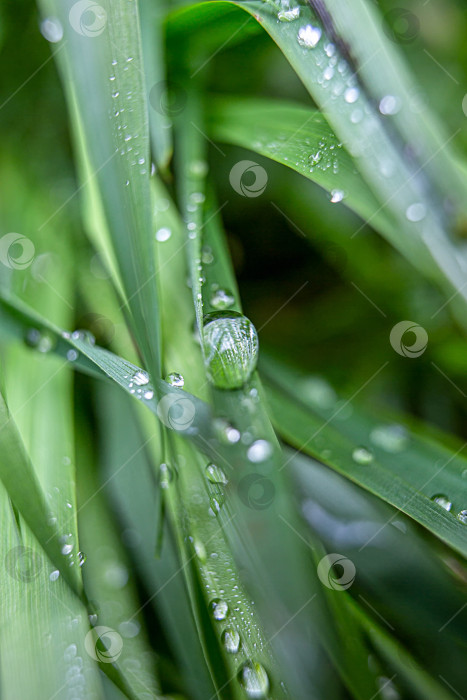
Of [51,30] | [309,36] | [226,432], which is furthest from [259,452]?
[51,30]

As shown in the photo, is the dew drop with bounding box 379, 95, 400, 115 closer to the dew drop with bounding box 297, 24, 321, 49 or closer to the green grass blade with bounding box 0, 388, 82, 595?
the dew drop with bounding box 297, 24, 321, 49

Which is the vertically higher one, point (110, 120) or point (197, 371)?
point (110, 120)

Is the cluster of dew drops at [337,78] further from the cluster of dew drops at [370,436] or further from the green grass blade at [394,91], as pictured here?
the cluster of dew drops at [370,436]

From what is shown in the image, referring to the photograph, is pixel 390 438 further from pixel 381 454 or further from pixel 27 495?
pixel 27 495

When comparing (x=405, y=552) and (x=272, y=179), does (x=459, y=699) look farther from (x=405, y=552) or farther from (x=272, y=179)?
(x=272, y=179)


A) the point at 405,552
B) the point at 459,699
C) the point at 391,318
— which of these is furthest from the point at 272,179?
the point at 459,699

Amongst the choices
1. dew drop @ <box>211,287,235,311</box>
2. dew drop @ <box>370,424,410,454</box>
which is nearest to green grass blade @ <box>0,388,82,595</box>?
Answer: dew drop @ <box>211,287,235,311</box>

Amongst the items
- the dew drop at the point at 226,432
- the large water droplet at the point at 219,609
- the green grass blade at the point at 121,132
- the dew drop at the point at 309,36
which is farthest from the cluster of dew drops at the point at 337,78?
the large water droplet at the point at 219,609
